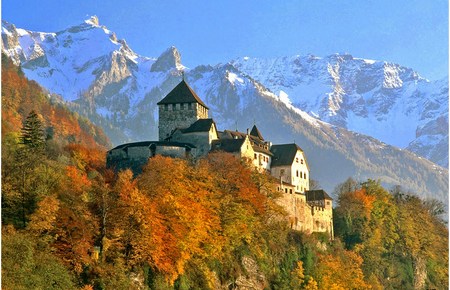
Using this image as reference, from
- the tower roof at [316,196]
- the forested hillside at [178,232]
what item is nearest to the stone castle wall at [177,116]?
the forested hillside at [178,232]

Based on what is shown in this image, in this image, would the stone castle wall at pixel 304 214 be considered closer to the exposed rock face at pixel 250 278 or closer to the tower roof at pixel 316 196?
the tower roof at pixel 316 196

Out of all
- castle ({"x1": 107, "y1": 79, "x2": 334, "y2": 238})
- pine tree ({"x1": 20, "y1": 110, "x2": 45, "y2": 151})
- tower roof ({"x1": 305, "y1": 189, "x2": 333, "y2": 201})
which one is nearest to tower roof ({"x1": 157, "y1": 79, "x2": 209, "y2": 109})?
castle ({"x1": 107, "y1": 79, "x2": 334, "y2": 238})

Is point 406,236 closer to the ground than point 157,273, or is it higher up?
higher up

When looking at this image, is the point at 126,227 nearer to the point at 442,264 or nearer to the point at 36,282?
the point at 36,282

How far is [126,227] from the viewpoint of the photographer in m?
65.3

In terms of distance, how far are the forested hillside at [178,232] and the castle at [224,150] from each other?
2944mm

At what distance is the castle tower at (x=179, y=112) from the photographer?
105 meters

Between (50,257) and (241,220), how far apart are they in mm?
28135

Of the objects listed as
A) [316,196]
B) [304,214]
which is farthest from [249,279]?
[316,196]

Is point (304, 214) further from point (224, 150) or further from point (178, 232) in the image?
point (178, 232)

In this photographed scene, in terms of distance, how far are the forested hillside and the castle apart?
2944mm

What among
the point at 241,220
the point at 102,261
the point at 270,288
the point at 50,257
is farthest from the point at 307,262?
the point at 50,257

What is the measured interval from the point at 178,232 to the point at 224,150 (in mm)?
26489

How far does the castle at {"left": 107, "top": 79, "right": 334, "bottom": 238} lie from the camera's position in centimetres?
9375
